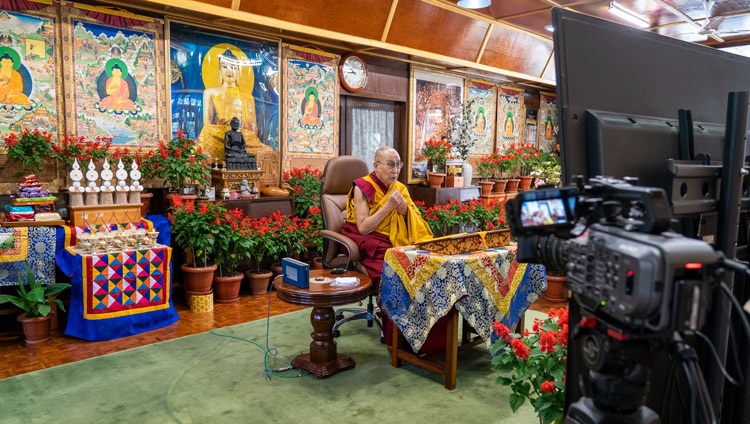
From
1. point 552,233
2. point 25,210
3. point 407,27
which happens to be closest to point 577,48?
point 552,233

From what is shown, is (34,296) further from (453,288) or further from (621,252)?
(621,252)

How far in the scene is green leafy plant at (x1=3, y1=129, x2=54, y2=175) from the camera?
12.1 ft

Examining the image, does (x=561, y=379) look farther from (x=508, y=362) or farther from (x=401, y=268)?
(x=401, y=268)

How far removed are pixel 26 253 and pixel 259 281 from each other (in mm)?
1765

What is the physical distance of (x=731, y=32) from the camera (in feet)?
23.1

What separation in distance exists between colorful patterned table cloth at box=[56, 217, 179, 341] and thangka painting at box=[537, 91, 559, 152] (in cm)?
681

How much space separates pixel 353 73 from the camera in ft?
19.4

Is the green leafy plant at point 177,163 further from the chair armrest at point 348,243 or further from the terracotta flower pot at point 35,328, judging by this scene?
the chair armrest at point 348,243

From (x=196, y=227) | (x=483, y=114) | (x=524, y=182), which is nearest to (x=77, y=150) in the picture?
(x=196, y=227)

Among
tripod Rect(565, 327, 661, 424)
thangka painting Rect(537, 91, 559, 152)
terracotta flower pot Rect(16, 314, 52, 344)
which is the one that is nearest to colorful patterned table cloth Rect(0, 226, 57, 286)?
terracotta flower pot Rect(16, 314, 52, 344)

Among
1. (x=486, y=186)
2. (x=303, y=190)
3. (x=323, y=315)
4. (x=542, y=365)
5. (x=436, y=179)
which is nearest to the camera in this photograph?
(x=542, y=365)

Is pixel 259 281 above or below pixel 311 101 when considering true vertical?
below

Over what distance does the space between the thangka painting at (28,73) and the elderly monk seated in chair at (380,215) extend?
240cm

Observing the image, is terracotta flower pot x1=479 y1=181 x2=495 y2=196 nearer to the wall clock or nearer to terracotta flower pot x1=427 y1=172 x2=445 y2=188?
terracotta flower pot x1=427 y1=172 x2=445 y2=188
